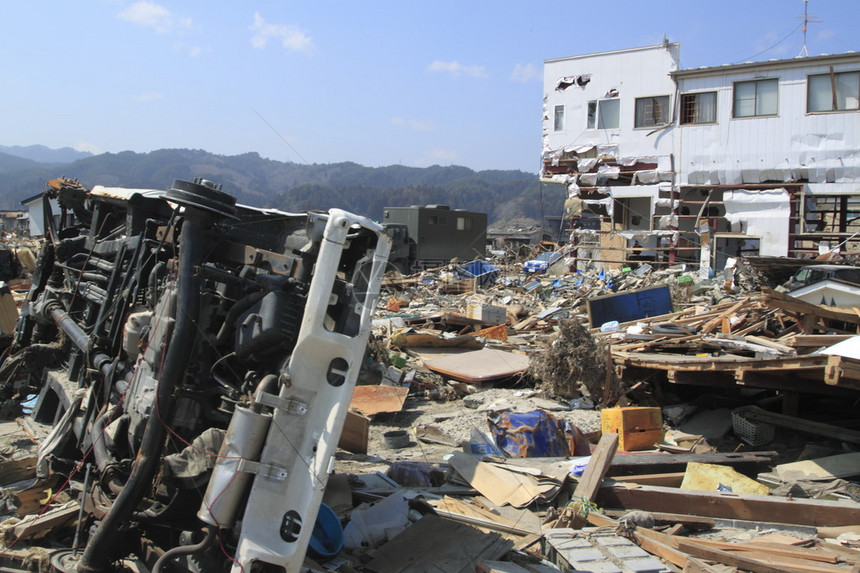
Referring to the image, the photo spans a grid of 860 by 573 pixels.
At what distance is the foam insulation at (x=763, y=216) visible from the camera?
74.0 ft

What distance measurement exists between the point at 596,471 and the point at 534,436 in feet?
4.64

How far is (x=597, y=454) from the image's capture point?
5926 millimetres

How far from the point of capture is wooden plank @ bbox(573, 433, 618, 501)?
5555mm

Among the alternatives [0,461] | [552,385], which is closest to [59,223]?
[0,461]

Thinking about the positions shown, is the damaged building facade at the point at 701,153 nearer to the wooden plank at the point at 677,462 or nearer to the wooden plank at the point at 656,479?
the wooden plank at the point at 677,462

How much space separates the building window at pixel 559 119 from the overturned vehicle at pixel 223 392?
25.1 metres

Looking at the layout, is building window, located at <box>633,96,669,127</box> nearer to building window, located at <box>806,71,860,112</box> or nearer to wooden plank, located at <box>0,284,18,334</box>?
building window, located at <box>806,71,860,112</box>

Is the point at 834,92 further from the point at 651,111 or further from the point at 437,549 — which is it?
the point at 437,549

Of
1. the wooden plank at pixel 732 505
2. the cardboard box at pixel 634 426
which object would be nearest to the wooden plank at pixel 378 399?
the cardboard box at pixel 634 426

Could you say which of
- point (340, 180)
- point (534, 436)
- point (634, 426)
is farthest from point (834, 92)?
point (340, 180)

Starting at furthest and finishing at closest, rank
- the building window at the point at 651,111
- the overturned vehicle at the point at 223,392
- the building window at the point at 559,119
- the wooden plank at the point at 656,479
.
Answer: the building window at the point at 559,119, the building window at the point at 651,111, the wooden plank at the point at 656,479, the overturned vehicle at the point at 223,392

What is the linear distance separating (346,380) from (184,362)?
976 mm

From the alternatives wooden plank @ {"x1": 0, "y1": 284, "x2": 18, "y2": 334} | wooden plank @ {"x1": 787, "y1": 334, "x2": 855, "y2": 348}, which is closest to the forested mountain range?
wooden plank @ {"x1": 0, "y1": 284, "x2": 18, "y2": 334}

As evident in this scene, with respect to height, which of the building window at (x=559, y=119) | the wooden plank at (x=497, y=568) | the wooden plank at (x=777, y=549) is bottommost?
the wooden plank at (x=777, y=549)
